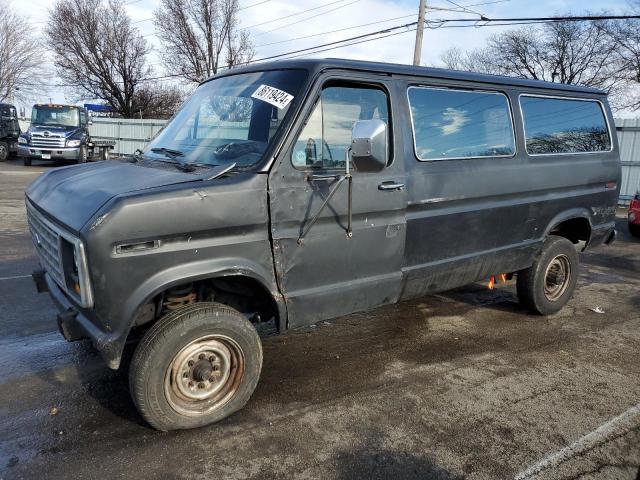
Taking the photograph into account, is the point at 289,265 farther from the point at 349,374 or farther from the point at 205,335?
the point at 349,374

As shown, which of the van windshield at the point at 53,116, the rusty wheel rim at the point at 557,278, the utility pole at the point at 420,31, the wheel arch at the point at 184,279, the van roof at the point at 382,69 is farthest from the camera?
the van windshield at the point at 53,116

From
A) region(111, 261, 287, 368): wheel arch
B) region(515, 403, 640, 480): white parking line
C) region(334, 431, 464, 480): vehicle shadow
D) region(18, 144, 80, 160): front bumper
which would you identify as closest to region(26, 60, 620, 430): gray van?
region(111, 261, 287, 368): wheel arch

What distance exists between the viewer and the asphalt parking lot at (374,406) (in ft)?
9.43

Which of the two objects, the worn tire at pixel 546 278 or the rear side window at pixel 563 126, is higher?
the rear side window at pixel 563 126

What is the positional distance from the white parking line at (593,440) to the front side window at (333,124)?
2192 mm

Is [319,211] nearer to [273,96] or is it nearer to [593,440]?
[273,96]

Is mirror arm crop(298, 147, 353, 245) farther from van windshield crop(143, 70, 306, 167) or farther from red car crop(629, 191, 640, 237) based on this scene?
red car crop(629, 191, 640, 237)

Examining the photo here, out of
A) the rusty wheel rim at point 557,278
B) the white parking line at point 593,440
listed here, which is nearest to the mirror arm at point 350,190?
the white parking line at point 593,440

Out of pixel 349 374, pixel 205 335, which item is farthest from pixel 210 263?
pixel 349 374

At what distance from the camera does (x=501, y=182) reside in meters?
4.46

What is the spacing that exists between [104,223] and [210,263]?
2.05 ft

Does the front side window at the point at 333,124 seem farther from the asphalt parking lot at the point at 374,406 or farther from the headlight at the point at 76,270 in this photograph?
the asphalt parking lot at the point at 374,406

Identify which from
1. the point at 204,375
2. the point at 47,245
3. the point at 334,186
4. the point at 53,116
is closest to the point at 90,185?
the point at 47,245

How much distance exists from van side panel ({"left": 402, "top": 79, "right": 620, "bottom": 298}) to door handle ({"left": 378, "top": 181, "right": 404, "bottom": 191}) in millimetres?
123
